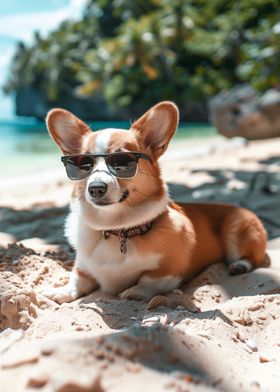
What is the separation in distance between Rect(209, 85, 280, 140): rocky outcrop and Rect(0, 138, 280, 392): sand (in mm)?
9804

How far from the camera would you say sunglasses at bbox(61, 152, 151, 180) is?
102 inches

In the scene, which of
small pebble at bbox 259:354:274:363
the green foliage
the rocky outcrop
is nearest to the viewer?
small pebble at bbox 259:354:274:363

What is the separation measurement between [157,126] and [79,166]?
504mm

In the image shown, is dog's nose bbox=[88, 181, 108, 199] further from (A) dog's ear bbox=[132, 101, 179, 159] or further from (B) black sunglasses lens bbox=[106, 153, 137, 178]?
(A) dog's ear bbox=[132, 101, 179, 159]

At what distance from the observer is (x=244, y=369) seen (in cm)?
178

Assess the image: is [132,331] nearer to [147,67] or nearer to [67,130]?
[67,130]

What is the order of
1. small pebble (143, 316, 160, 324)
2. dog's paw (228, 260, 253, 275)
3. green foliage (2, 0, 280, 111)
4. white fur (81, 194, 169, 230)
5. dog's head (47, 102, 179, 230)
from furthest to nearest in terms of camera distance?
green foliage (2, 0, 280, 111), dog's paw (228, 260, 253, 275), white fur (81, 194, 169, 230), dog's head (47, 102, 179, 230), small pebble (143, 316, 160, 324)

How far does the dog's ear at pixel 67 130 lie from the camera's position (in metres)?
2.84

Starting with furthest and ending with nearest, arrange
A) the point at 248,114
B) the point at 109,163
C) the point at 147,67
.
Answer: the point at 147,67
the point at 248,114
the point at 109,163

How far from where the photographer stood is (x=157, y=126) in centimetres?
280

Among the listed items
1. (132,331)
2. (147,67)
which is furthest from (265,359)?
(147,67)

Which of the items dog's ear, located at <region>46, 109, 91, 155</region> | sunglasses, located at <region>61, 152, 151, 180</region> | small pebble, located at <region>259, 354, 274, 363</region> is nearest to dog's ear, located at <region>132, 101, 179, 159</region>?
sunglasses, located at <region>61, 152, 151, 180</region>

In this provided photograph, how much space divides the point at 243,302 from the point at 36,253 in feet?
4.90

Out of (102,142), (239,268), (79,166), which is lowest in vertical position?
(239,268)
